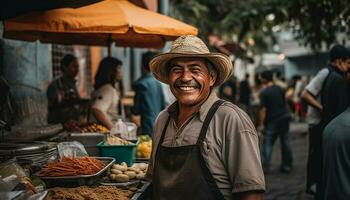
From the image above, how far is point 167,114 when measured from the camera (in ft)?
12.2

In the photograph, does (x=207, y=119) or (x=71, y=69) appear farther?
(x=71, y=69)

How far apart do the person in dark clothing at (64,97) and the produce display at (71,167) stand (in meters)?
3.73

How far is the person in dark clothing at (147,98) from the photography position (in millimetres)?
8094

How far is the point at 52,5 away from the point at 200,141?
2.59 meters

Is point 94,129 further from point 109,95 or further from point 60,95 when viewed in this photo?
point 60,95

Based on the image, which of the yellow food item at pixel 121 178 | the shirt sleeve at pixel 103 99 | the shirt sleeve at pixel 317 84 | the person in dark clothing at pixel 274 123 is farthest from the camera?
the person in dark clothing at pixel 274 123

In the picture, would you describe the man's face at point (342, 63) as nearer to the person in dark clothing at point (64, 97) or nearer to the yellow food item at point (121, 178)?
the person in dark clothing at point (64, 97)

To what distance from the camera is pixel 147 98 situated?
8.10m

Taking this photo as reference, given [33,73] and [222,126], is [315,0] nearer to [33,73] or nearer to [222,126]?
[33,73]

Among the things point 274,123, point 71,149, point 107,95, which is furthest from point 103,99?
point 274,123

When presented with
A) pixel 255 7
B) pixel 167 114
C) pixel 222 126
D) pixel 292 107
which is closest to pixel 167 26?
pixel 167 114

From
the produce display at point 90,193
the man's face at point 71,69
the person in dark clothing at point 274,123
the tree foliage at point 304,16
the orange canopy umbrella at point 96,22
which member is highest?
the tree foliage at point 304,16

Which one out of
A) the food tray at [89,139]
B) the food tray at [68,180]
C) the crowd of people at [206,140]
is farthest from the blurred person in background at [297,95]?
the food tray at [68,180]

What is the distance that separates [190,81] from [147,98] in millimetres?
4675
